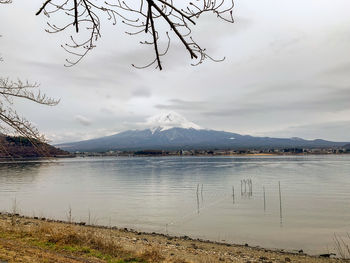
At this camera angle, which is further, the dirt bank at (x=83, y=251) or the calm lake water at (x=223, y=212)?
the calm lake water at (x=223, y=212)

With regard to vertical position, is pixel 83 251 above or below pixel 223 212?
above

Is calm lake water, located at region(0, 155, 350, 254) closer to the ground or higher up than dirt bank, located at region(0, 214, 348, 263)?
closer to the ground

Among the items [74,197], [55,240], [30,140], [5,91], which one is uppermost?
[5,91]

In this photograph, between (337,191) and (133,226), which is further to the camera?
(337,191)

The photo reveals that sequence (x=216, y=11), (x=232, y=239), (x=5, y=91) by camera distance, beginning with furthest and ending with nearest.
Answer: (x=232, y=239), (x=5, y=91), (x=216, y=11)

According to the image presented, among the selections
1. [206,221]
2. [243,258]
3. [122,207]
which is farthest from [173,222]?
[243,258]

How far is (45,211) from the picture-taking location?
30844 mm

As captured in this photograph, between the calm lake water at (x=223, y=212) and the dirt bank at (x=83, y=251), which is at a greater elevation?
the dirt bank at (x=83, y=251)

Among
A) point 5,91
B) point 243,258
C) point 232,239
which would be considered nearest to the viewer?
point 5,91

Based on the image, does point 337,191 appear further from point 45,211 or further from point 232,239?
point 45,211

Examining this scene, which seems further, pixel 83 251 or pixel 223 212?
pixel 223 212

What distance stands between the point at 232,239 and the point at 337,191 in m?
30.5

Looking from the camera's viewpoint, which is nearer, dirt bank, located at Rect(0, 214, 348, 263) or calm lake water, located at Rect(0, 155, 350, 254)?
dirt bank, located at Rect(0, 214, 348, 263)

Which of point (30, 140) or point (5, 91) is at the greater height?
point (5, 91)
